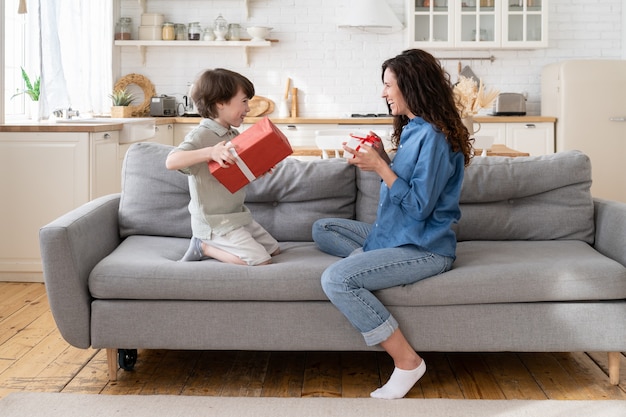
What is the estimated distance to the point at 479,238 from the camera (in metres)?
3.52

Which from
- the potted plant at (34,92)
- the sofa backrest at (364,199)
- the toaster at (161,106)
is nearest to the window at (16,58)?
the potted plant at (34,92)

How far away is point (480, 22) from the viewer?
295 inches

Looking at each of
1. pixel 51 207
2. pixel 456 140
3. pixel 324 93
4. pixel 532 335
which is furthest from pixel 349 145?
pixel 324 93

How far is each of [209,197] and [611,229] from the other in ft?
5.05

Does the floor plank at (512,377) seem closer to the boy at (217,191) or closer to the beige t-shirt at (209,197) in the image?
the boy at (217,191)

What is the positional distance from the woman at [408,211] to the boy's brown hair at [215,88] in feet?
1.65

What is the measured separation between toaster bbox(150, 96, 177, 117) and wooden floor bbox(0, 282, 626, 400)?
405cm

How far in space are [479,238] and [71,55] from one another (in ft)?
12.7

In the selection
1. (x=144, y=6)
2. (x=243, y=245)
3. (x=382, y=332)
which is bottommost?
(x=382, y=332)

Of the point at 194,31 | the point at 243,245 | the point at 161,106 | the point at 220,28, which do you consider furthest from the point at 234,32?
the point at 243,245

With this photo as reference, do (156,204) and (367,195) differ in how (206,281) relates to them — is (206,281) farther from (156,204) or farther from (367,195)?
(367,195)

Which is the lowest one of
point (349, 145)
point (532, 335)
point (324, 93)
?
point (532, 335)

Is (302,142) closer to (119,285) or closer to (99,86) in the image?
(99,86)

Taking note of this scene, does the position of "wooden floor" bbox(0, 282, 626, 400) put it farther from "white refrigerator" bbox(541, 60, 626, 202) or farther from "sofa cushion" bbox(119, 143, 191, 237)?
"white refrigerator" bbox(541, 60, 626, 202)
